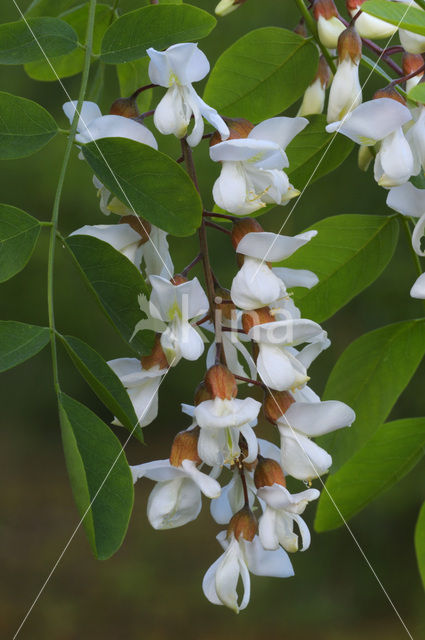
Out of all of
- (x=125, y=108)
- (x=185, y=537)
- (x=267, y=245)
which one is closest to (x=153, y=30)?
(x=125, y=108)

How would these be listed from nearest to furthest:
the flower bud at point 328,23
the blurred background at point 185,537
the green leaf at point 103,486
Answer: the green leaf at point 103,486
the flower bud at point 328,23
the blurred background at point 185,537

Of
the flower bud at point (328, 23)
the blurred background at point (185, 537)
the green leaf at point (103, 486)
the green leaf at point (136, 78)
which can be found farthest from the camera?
the blurred background at point (185, 537)

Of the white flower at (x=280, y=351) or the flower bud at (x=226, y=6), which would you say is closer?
the white flower at (x=280, y=351)

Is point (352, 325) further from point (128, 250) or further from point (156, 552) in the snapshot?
point (128, 250)

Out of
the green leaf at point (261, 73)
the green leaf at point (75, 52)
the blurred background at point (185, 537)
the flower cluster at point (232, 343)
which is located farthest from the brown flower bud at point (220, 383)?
the blurred background at point (185, 537)

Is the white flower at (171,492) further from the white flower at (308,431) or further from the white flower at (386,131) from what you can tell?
the white flower at (386,131)

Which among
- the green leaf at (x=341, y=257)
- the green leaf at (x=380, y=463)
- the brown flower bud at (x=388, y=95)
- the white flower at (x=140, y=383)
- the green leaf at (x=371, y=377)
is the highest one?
the brown flower bud at (x=388, y=95)

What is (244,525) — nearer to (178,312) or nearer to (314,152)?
(178,312)
